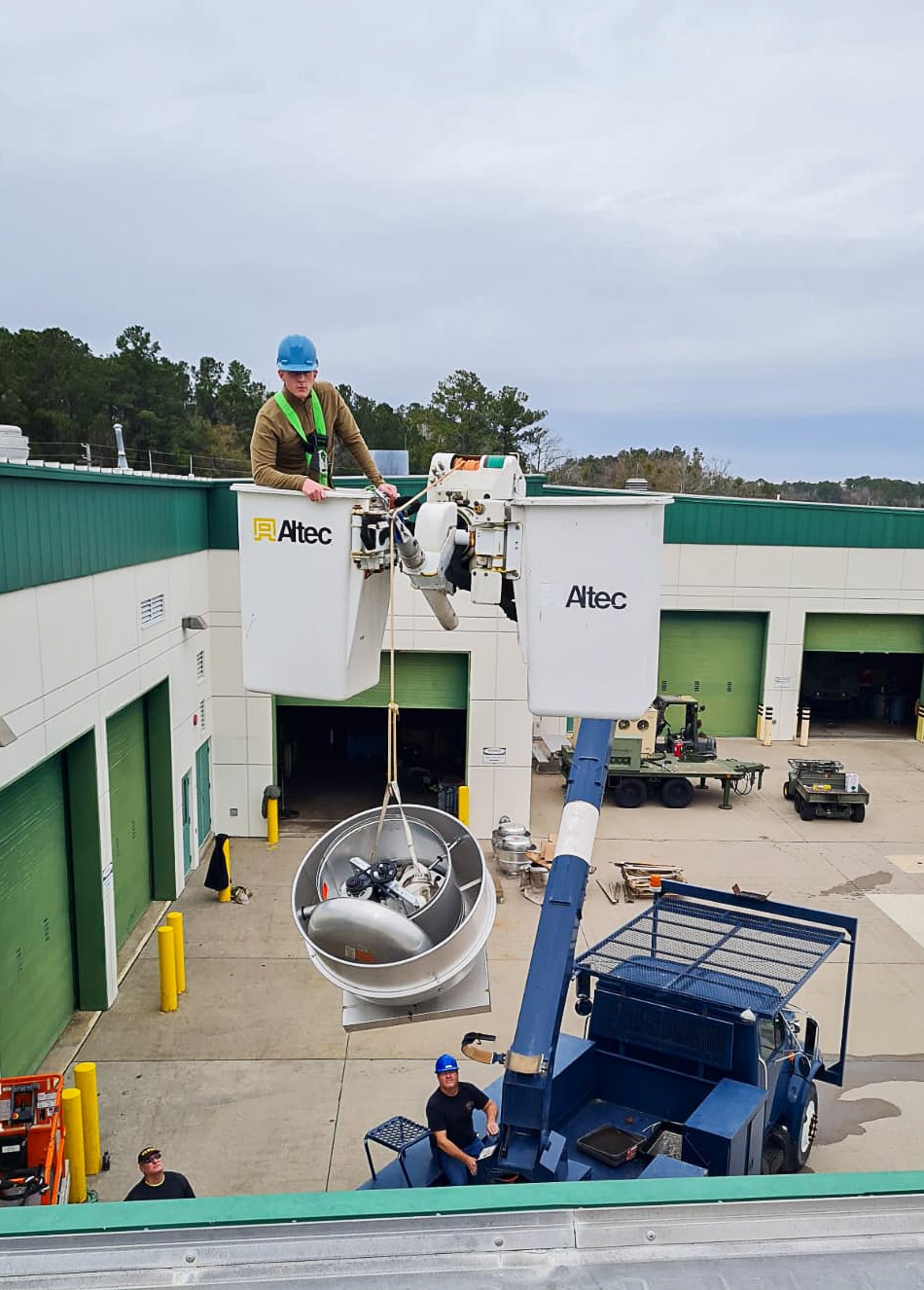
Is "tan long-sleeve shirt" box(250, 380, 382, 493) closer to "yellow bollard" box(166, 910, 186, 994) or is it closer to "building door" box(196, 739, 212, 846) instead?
"yellow bollard" box(166, 910, 186, 994)

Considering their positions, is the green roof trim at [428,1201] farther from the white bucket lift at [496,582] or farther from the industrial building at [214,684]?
the industrial building at [214,684]

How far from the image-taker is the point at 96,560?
11.3 metres

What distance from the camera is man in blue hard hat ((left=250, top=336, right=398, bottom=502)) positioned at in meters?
5.10

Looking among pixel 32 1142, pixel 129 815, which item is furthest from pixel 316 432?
pixel 129 815

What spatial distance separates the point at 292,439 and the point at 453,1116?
4826 millimetres

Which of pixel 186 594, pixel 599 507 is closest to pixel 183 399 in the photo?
pixel 186 594

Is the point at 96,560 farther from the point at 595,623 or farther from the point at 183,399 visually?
the point at 183,399

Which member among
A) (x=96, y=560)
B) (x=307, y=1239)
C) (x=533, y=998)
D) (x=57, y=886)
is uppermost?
(x=96, y=560)

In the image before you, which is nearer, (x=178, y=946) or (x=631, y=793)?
(x=178, y=946)

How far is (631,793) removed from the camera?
20.5m

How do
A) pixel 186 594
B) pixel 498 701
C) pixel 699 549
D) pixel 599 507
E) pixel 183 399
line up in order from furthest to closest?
pixel 183 399
pixel 699 549
pixel 498 701
pixel 186 594
pixel 599 507

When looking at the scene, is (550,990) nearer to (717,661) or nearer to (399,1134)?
(399,1134)

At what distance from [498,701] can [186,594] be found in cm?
562

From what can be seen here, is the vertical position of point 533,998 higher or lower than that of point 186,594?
lower
